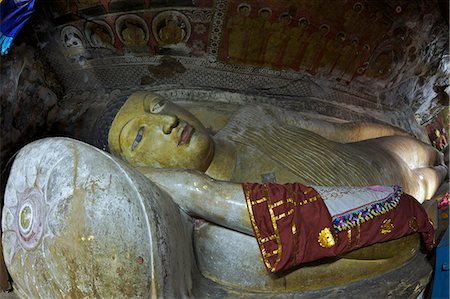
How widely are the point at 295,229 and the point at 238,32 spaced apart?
2.10 meters

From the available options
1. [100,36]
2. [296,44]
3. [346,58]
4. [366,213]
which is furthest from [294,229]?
[346,58]

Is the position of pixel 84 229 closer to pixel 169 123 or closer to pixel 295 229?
pixel 295 229

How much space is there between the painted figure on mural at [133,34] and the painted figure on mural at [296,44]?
1191 millimetres

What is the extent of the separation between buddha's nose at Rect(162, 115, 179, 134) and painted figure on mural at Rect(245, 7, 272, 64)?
1.41 metres

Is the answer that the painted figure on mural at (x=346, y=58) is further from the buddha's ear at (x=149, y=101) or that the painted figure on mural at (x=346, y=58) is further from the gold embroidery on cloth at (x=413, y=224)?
the gold embroidery on cloth at (x=413, y=224)

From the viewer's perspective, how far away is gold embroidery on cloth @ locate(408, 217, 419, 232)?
2.22 m

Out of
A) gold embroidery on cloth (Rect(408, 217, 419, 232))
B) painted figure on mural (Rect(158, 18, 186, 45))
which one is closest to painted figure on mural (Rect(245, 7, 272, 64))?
painted figure on mural (Rect(158, 18, 186, 45))

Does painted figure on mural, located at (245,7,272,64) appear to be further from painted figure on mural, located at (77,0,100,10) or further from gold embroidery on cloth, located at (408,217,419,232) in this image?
gold embroidery on cloth, located at (408,217,419,232)

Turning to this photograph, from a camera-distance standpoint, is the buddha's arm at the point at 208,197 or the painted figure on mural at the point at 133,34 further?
the painted figure on mural at the point at 133,34

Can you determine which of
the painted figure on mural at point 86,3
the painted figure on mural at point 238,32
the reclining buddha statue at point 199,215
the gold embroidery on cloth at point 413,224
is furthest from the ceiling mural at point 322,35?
the gold embroidery on cloth at point 413,224

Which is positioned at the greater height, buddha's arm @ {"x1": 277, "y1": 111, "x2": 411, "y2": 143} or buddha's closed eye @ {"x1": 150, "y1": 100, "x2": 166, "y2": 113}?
buddha's closed eye @ {"x1": 150, "y1": 100, "x2": 166, "y2": 113}

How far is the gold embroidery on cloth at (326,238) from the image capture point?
6.62ft

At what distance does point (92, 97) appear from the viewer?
360cm

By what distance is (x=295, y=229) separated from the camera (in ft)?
6.58
